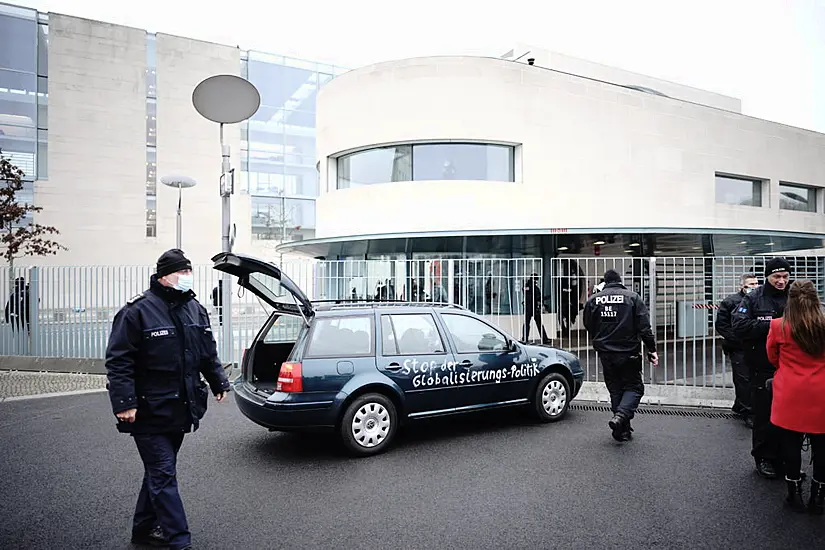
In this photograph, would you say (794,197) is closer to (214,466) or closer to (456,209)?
(456,209)

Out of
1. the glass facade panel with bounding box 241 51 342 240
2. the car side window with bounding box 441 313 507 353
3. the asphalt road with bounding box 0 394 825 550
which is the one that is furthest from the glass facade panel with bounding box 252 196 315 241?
the car side window with bounding box 441 313 507 353

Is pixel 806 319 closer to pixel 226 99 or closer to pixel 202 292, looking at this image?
pixel 226 99

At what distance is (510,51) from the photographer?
2189 cm

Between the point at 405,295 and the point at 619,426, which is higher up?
the point at 405,295

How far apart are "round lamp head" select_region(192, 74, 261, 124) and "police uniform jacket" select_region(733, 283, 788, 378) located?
7.26 metres

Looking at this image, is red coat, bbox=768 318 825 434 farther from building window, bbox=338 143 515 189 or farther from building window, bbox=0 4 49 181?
building window, bbox=0 4 49 181

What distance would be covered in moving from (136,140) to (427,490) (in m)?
31.3

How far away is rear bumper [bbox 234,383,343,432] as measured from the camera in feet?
17.8

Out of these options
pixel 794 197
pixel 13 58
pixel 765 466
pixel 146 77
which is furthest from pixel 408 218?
pixel 13 58

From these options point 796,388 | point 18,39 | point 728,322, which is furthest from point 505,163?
point 18,39

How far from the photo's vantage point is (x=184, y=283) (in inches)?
152

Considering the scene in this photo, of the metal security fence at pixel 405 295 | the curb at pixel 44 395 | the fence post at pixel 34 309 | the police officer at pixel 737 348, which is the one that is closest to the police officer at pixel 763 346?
the police officer at pixel 737 348

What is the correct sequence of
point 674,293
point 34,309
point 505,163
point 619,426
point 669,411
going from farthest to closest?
point 505,163, point 34,309, point 674,293, point 669,411, point 619,426

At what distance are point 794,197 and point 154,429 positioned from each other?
24070 mm
